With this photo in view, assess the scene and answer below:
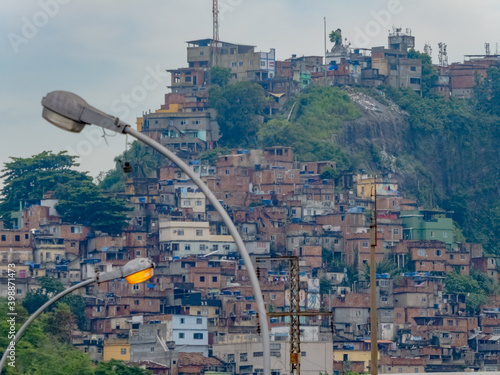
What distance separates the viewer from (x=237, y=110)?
90062 millimetres

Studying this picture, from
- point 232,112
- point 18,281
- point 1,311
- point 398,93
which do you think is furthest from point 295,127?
point 1,311

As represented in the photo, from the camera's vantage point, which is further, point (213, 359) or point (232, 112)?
point (232, 112)

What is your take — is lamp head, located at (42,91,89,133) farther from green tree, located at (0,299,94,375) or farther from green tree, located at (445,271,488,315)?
green tree, located at (445,271,488,315)

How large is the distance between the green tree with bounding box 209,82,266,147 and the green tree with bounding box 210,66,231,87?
9.99 ft

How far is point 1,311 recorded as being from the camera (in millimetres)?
56969

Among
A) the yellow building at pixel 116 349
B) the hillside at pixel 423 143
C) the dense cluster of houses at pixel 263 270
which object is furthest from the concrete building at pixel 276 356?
the hillside at pixel 423 143

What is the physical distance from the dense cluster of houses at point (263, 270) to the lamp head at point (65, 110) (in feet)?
168

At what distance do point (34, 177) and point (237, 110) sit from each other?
50.4 feet

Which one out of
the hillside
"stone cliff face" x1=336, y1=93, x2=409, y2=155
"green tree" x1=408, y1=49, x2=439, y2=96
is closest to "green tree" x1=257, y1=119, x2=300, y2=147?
the hillside

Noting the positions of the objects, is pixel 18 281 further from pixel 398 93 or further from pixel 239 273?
pixel 398 93

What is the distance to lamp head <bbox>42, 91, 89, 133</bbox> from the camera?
8.02 metres

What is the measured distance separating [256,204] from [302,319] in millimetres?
11538

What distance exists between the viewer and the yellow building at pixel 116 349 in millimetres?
61531

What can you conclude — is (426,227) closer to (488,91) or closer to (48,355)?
(488,91)
